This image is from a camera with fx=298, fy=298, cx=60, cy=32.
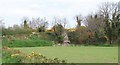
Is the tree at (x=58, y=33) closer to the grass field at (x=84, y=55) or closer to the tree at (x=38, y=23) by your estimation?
the tree at (x=38, y=23)

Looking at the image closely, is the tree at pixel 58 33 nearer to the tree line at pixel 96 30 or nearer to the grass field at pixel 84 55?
the tree line at pixel 96 30

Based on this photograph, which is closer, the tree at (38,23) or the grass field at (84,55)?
the grass field at (84,55)

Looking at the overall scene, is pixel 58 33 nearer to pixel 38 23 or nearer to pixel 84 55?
pixel 38 23

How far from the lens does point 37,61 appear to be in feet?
27.3

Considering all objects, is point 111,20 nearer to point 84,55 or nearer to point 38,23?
point 38,23

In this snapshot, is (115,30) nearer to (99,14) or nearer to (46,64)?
(99,14)

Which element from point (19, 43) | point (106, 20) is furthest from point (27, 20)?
point (19, 43)

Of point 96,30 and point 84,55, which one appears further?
point 96,30

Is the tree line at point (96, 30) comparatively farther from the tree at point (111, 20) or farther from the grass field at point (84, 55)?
the grass field at point (84, 55)

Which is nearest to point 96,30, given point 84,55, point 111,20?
point 111,20

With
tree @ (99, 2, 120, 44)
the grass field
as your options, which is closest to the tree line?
tree @ (99, 2, 120, 44)

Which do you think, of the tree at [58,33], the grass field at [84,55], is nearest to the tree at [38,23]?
the tree at [58,33]

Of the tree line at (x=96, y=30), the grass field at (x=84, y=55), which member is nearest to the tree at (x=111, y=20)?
the tree line at (x=96, y=30)

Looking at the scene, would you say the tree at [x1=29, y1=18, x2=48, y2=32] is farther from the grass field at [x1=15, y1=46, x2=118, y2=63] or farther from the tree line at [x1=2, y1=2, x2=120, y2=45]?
the grass field at [x1=15, y1=46, x2=118, y2=63]
